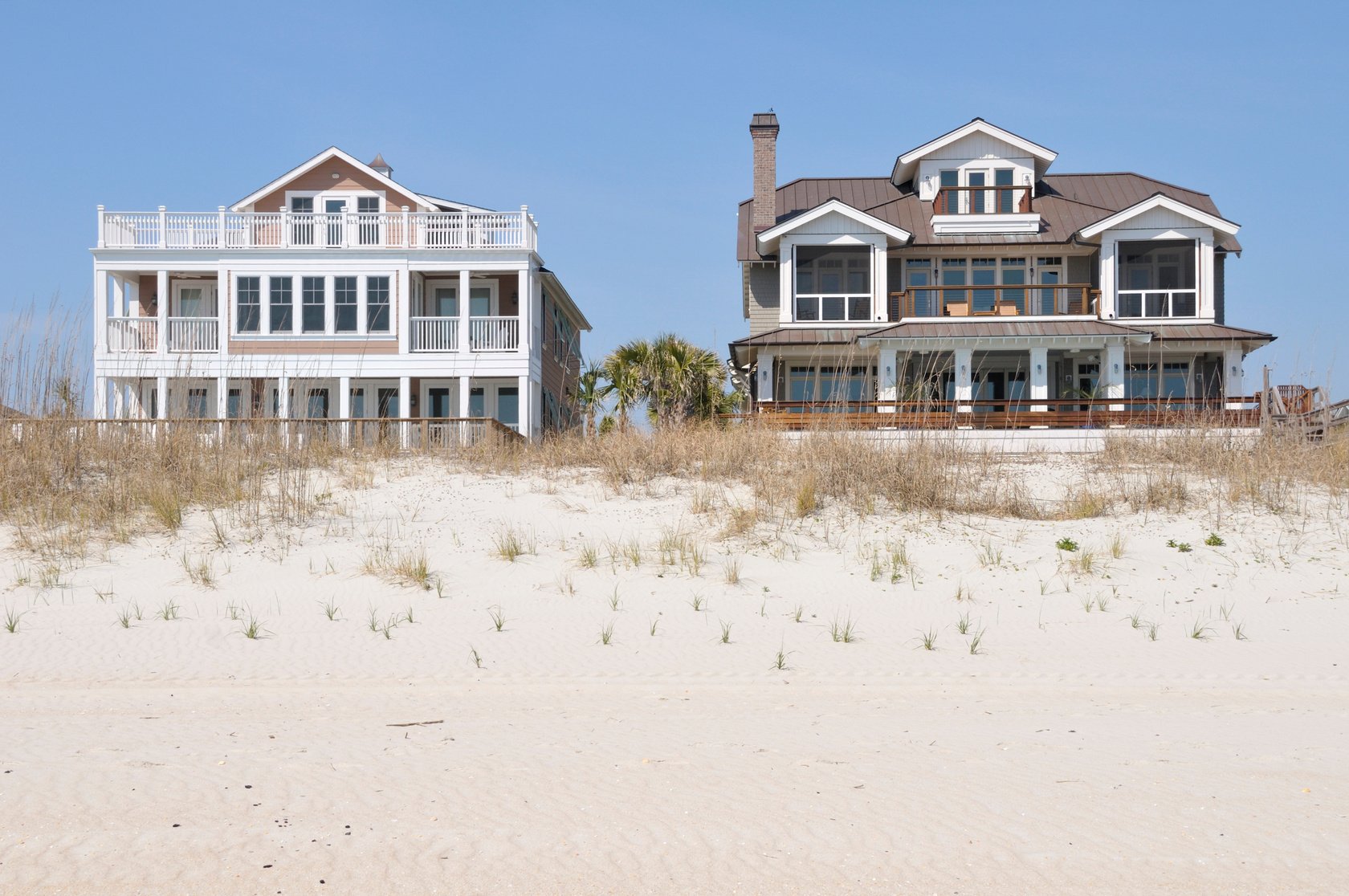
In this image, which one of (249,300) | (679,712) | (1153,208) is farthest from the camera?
(249,300)

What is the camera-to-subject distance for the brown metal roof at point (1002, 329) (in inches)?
1118

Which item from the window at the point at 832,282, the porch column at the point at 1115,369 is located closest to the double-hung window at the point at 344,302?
the window at the point at 832,282

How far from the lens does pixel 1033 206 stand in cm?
3291

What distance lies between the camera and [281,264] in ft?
102

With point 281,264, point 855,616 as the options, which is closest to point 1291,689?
point 855,616

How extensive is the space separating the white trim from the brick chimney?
152 centimetres

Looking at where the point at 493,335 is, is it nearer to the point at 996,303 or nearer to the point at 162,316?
the point at 162,316

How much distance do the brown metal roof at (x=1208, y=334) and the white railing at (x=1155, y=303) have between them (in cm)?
68

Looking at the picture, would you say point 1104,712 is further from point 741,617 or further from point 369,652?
point 369,652

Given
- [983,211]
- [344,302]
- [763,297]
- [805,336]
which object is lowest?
[805,336]

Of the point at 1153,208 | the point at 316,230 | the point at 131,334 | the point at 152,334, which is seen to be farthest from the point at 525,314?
the point at 1153,208

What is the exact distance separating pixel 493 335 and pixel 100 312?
33.4 feet

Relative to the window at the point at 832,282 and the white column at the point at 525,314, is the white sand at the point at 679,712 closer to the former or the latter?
the white column at the point at 525,314

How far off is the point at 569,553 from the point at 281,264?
21807mm
